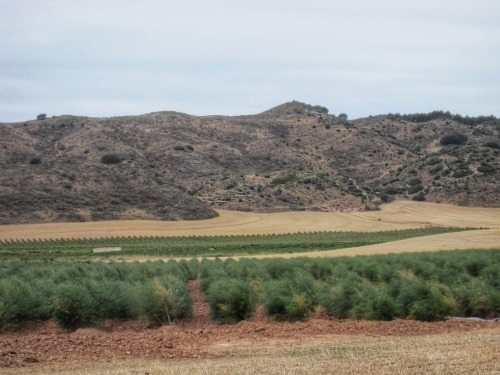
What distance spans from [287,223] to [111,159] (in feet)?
94.6

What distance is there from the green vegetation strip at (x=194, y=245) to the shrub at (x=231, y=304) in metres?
30.6

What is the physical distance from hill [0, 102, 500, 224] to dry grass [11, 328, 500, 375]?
67.0m

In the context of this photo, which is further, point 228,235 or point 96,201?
point 96,201

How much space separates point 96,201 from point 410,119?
342ft

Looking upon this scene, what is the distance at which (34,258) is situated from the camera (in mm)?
51688

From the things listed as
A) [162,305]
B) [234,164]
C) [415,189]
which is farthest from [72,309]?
[234,164]

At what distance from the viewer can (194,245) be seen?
210ft

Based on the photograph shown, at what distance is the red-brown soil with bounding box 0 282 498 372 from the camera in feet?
54.3

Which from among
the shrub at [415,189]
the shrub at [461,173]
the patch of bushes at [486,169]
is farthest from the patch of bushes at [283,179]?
the patch of bushes at [486,169]

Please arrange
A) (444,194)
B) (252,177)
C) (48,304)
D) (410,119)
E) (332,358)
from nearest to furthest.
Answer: (332,358) → (48,304) → (444,194) → (252,177) → (410,119)

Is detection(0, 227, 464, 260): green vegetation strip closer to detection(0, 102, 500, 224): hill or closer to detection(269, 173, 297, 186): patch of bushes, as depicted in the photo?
detection(0, 102, 500, 224): hill

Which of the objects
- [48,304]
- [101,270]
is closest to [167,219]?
[101,270]

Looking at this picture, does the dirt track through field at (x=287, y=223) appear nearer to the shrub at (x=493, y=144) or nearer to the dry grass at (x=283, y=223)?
the dry grass at (x=283, y=223)

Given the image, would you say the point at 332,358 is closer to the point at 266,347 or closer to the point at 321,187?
the point at 266,347
